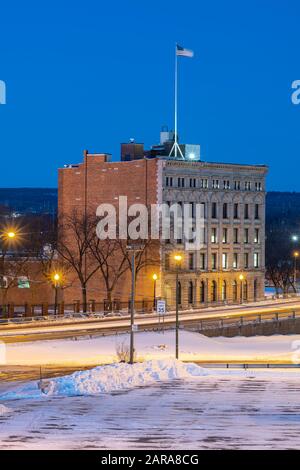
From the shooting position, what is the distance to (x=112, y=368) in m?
46.1

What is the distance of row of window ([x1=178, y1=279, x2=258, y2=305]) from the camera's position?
100 m

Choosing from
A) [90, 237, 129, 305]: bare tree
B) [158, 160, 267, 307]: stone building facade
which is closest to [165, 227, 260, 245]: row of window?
[158, 160, 267, 307]: stone building facade

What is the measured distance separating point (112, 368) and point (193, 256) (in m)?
55.2

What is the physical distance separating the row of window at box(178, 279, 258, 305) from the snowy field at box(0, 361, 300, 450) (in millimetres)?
48008

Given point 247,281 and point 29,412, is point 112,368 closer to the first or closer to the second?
point 29,412

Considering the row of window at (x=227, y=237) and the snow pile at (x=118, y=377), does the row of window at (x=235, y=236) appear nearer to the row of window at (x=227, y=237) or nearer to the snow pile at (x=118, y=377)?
the row of window at (x=227, y=237)

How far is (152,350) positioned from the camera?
2581 inches

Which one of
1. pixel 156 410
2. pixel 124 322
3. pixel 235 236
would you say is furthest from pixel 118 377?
pixel 235 236

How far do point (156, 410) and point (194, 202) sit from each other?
208 feet

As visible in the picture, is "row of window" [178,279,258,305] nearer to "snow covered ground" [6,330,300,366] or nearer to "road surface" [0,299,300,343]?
"road surface" [0,299,300,343]

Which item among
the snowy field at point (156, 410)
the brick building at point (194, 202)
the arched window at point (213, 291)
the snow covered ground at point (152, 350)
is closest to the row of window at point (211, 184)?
the brick building at point (194, 202)

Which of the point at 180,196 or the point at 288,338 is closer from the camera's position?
the point at 288,338

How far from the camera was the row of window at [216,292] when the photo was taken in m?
100
